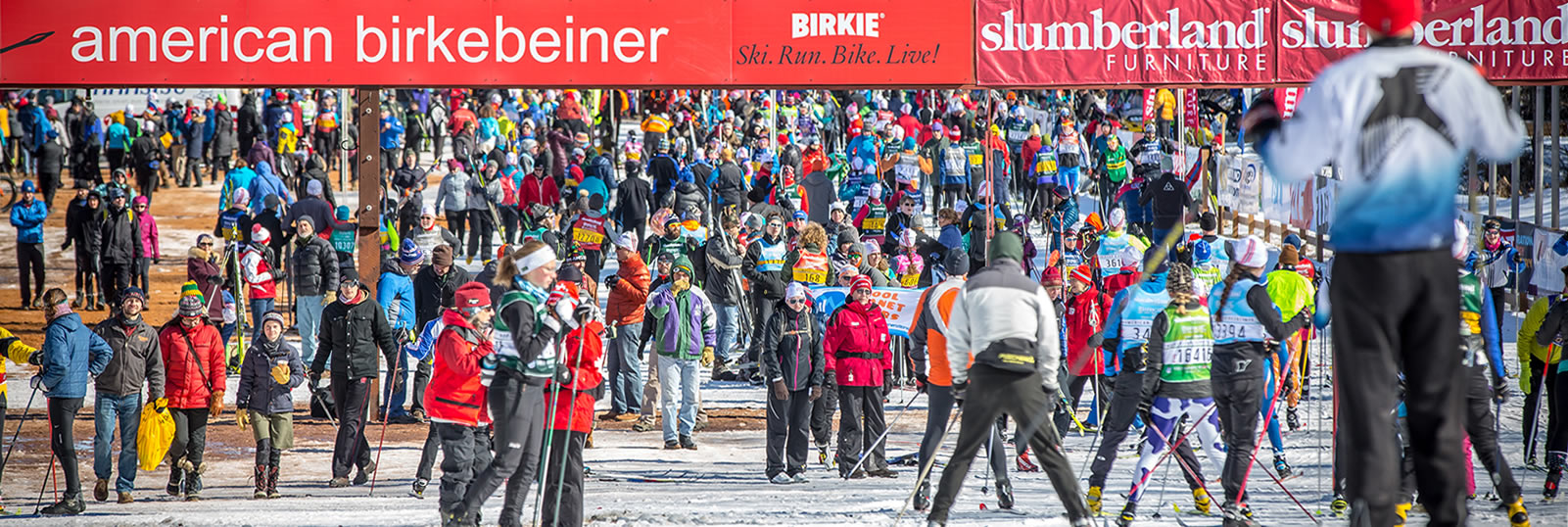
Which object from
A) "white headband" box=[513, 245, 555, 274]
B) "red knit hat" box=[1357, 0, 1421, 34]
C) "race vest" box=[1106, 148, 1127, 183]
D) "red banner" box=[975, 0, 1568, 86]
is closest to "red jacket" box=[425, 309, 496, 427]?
"white headband" box=[513, 245, 555, 274]

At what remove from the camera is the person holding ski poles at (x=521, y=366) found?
7.71 m

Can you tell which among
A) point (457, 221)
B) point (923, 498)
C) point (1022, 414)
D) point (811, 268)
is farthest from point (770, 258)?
point (457, 221)

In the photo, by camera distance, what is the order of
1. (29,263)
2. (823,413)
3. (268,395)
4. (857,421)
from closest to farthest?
(268,395)
(857,421)
(823,413)
(29,263)

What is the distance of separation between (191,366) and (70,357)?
75 centimetres

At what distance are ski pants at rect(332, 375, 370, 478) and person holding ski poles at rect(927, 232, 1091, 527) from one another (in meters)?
5.26

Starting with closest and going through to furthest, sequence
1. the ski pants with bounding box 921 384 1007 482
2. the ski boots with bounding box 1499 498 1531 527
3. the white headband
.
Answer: the white headband < the ski boots with bounding box 1499 498 1531 527 < the ski pants with bounding box 921 384 1007 482

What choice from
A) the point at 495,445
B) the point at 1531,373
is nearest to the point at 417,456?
the point at 495,445

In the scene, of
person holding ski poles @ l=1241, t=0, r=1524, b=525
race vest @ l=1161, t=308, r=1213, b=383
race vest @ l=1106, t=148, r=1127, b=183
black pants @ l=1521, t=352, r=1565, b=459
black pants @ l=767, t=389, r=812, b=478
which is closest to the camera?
person holding ski poles @ l=1241, t=0, r=1524, b=525

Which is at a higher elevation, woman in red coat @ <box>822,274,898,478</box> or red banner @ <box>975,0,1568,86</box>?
red banner @ <box>975,0,1568,86</box>

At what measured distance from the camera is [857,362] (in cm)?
1085

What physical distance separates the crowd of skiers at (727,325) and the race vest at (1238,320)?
16 millimetres

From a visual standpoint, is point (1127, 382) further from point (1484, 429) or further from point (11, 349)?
point (11, 349)

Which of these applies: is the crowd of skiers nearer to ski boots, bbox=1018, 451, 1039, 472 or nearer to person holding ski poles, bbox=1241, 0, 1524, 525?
ski boots, bbox=1018, 451, 1039, 472

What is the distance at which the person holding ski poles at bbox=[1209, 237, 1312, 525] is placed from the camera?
8.77m
